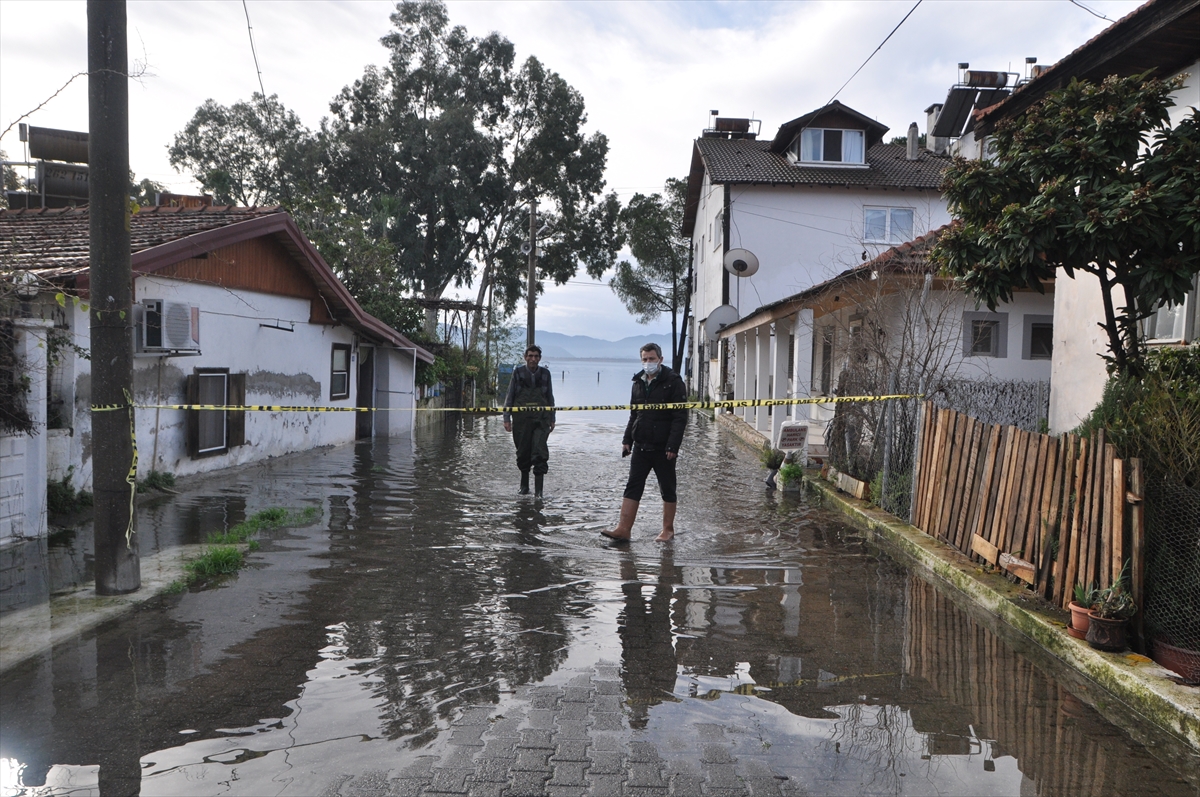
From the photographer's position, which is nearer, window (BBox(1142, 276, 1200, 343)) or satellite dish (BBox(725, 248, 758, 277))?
window (BBox(1142, 276, 1200, 343))

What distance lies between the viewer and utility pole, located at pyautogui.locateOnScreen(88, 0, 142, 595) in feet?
21.4

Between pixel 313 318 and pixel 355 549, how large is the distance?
10.0 meters

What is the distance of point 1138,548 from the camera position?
17.9ft

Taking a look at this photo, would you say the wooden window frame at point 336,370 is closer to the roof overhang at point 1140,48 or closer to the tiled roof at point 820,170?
the tiled roof at point 820,170

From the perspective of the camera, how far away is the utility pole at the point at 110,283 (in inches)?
257

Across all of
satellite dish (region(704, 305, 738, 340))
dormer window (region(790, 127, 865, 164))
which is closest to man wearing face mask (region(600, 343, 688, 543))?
satellite dish (region(704, 305, 738, 340))

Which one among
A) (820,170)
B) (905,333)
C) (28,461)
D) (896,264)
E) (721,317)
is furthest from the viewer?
(820,170)

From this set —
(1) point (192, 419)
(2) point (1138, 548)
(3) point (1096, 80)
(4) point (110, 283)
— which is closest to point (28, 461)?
(4) point (110, 283)

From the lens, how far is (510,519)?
10.3m

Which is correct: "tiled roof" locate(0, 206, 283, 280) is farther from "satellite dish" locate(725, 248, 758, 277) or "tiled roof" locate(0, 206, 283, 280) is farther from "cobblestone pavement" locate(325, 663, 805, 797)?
"satellite dish" locate(725, 248, 758, 277)

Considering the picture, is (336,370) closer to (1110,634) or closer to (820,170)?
(1110,634)

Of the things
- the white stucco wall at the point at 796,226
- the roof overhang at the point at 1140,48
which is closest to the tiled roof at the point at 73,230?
the roof overhang at the point at 1140,48

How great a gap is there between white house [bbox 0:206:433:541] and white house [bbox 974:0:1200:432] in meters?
8.94

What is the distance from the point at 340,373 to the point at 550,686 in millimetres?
15452
